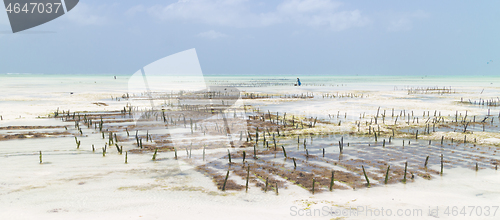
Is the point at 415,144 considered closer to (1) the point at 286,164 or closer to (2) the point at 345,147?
(2) the point at 345,147

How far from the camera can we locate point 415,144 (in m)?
11.1

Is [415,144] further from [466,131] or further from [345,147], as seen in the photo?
[466,131]

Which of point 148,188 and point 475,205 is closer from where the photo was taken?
point 475,205

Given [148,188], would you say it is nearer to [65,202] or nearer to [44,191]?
[65,202]

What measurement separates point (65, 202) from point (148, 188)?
1554 mm

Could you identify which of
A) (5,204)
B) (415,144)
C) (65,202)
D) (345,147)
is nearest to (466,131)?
(415,144)

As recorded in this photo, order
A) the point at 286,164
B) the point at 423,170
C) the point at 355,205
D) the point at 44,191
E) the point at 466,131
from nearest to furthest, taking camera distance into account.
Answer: the point at 355,205 < the point at 44,191 < the point at 423,170 < the point at 286,164 < the point at 466,131

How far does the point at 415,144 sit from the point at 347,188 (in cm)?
543

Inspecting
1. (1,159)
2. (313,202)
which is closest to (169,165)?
(313,202)

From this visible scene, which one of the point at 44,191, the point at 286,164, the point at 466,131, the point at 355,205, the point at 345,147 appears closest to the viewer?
the point at 355,205

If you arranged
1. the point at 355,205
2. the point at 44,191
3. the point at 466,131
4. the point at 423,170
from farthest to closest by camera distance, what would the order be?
the point at 466,131 < the point at 423,170 < the point at 44,191 < the point at 355,205

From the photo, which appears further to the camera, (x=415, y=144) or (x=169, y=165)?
(x=415, y=144)

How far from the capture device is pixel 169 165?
8.77m

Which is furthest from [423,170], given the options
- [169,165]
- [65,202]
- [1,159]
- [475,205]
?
[1,159]
